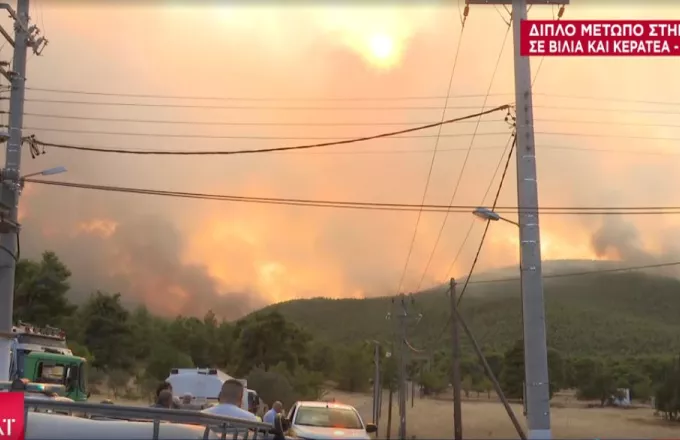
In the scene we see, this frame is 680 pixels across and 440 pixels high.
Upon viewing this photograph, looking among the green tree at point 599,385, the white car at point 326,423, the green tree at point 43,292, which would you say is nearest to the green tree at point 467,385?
the green tree at point 599,385

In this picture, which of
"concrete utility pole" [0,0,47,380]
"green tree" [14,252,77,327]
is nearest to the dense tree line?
"green tree" [14,252,77,327]

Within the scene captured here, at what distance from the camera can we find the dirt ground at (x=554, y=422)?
4928 cm

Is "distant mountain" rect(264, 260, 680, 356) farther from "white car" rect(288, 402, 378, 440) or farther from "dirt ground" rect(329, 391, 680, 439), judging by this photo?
"white car" rect(288, 402, 378, 440)

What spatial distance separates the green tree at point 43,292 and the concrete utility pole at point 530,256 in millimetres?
45136

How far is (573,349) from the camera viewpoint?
103m

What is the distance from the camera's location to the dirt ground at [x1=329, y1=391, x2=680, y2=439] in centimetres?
4928

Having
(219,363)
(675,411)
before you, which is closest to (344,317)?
(219,363)

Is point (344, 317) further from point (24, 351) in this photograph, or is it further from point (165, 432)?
point (165, 432)

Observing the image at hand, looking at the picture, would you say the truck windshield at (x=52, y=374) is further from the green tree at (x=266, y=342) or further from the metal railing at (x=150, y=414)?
the green tree at (x=266, y=342)

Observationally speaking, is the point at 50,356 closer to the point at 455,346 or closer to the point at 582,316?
the point at 455,346

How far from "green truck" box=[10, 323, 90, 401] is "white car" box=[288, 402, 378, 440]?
19.7ft

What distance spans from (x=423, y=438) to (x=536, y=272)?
2962cm

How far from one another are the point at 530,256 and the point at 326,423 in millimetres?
5846

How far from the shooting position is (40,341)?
62.2ft
